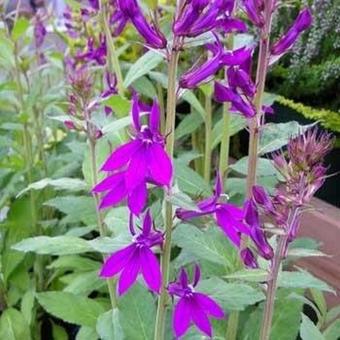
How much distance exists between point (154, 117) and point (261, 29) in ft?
0.46

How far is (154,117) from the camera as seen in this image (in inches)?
21.9

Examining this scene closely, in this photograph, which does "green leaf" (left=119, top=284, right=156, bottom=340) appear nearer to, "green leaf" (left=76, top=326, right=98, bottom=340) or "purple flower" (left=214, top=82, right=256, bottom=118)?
"green leaf" (left=76, top=326, right=98, bottom=340)

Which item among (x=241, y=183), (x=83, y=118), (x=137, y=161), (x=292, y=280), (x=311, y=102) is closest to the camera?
(x=137, y=161)

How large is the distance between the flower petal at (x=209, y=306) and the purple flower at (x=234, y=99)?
17 centimetres

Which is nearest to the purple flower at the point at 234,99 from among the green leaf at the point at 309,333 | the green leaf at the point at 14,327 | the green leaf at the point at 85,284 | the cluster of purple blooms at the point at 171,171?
the cluster of purple blooms at the point at 171,171

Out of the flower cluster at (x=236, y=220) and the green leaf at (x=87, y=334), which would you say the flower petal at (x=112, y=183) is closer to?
the flower cluster at (x=236, y=220)

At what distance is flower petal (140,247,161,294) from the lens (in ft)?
1.86

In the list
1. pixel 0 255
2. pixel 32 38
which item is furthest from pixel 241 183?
pixel 32 38

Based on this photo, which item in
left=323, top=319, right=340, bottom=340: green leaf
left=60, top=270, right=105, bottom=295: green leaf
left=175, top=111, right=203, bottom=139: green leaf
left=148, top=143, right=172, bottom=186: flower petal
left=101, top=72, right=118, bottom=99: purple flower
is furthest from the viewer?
left=175, top=111, right=203, bottom=139: green leaf

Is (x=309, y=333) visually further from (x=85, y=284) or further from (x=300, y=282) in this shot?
(x=85, y=284)

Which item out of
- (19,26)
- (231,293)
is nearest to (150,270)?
(231,293)

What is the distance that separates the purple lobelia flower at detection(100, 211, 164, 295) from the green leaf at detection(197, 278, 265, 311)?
10 cm

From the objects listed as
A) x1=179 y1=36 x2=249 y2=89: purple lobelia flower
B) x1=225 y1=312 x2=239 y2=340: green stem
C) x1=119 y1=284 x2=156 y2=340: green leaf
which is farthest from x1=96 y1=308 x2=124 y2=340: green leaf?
x1=179 y1=36 x2=249 y2=89: purple lobelia flower

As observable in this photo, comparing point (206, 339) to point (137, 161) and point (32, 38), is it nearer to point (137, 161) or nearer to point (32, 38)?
point (137, 161)
